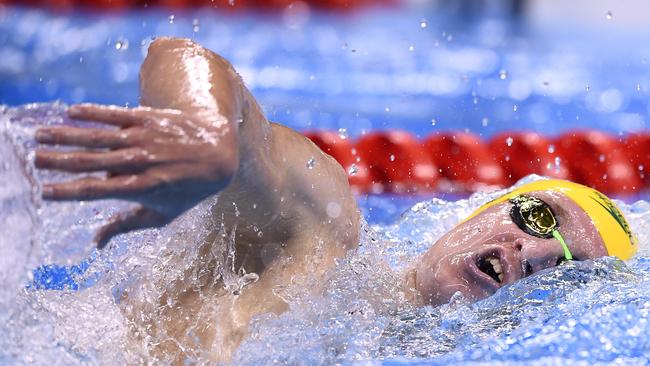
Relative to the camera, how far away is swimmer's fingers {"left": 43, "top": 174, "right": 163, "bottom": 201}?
1064 mm

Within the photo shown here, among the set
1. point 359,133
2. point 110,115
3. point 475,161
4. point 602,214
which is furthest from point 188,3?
point 110,115

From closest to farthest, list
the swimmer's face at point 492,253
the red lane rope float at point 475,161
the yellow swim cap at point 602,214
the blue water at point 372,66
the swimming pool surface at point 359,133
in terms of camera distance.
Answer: the swimming pool surface at point 359,133 → the swimmer's face at point 492,253 → the yellow swim cap at point 602,214 → the red lane rope float at point 475,161 → the blue water at point 372,66

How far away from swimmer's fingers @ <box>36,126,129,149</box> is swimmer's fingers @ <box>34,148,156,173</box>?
0.01m

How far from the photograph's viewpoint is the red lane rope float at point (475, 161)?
315 cm

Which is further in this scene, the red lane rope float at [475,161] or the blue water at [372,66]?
the blue water at [372,66]

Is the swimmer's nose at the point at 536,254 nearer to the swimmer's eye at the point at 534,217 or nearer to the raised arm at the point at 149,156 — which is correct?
the swimmer's eye at the point at 534,217

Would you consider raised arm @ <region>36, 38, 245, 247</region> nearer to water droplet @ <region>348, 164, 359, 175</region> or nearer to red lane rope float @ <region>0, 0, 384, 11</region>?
water droplet @ <region>348, 164, 359, 175</region>

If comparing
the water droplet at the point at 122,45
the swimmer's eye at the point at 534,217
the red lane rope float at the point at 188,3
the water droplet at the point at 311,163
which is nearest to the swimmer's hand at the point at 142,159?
the water droplet at the point at 311,163

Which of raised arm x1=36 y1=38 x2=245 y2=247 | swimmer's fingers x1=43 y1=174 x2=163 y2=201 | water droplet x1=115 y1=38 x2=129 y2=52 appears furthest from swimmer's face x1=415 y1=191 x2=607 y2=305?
water droplet x1=115 y1=38 x2=129 y2=52

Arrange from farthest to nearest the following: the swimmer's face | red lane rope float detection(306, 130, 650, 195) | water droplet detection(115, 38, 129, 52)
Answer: water droplet detection(115, 38, 129, 52)
red lane rope float detection(306, 130, 650, 195)
the swimmer's face

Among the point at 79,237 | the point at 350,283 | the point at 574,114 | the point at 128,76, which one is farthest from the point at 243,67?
the point at 79,237

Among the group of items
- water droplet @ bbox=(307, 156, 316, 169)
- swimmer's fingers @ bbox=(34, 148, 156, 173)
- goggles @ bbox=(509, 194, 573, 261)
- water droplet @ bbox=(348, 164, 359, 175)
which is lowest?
water droplet @ bbox=(348, 164, 359, 175)

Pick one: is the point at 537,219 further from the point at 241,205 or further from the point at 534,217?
the point at 241,205

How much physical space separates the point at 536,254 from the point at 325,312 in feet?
1.56
